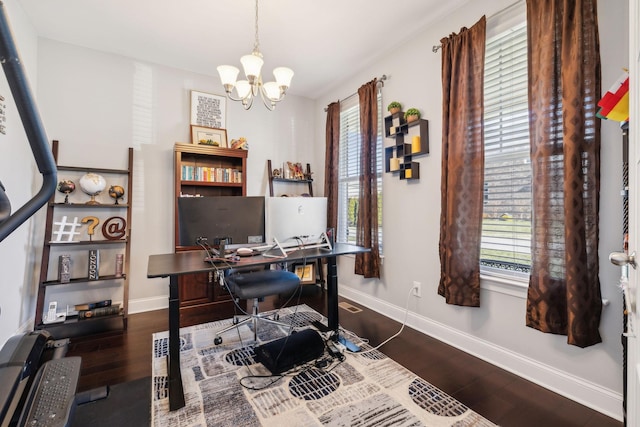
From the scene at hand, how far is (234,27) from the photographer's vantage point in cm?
250

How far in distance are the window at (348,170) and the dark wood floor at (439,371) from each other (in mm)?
1146

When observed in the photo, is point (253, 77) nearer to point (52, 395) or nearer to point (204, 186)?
point (204, 186)

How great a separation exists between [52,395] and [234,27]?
2.75 meters

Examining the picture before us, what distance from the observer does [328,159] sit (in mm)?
3633

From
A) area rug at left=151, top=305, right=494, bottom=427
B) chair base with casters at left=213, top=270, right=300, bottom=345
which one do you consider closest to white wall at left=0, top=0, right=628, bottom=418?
area rug at left=151, top=305, right=494, bottom=427

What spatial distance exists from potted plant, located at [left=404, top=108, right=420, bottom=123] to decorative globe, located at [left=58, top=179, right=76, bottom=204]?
3.16 m

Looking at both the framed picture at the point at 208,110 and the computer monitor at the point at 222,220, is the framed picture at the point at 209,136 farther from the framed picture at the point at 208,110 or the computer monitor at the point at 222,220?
the computer monitor at the point at 222,220

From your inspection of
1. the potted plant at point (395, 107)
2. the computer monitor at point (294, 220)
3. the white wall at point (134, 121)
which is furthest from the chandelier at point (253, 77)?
the white wall at point (134, 121)

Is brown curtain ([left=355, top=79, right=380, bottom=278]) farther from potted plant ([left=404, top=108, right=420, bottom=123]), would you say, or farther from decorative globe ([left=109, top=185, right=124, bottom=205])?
decorative globe ([left=109, top=185, right=124, bottom=205])

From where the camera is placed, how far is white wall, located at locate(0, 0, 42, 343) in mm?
2010

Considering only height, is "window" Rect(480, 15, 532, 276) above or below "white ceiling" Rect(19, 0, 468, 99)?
below

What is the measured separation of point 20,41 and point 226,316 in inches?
112

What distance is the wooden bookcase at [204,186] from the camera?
2.96 metres

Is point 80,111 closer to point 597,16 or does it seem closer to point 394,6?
point 394,6
